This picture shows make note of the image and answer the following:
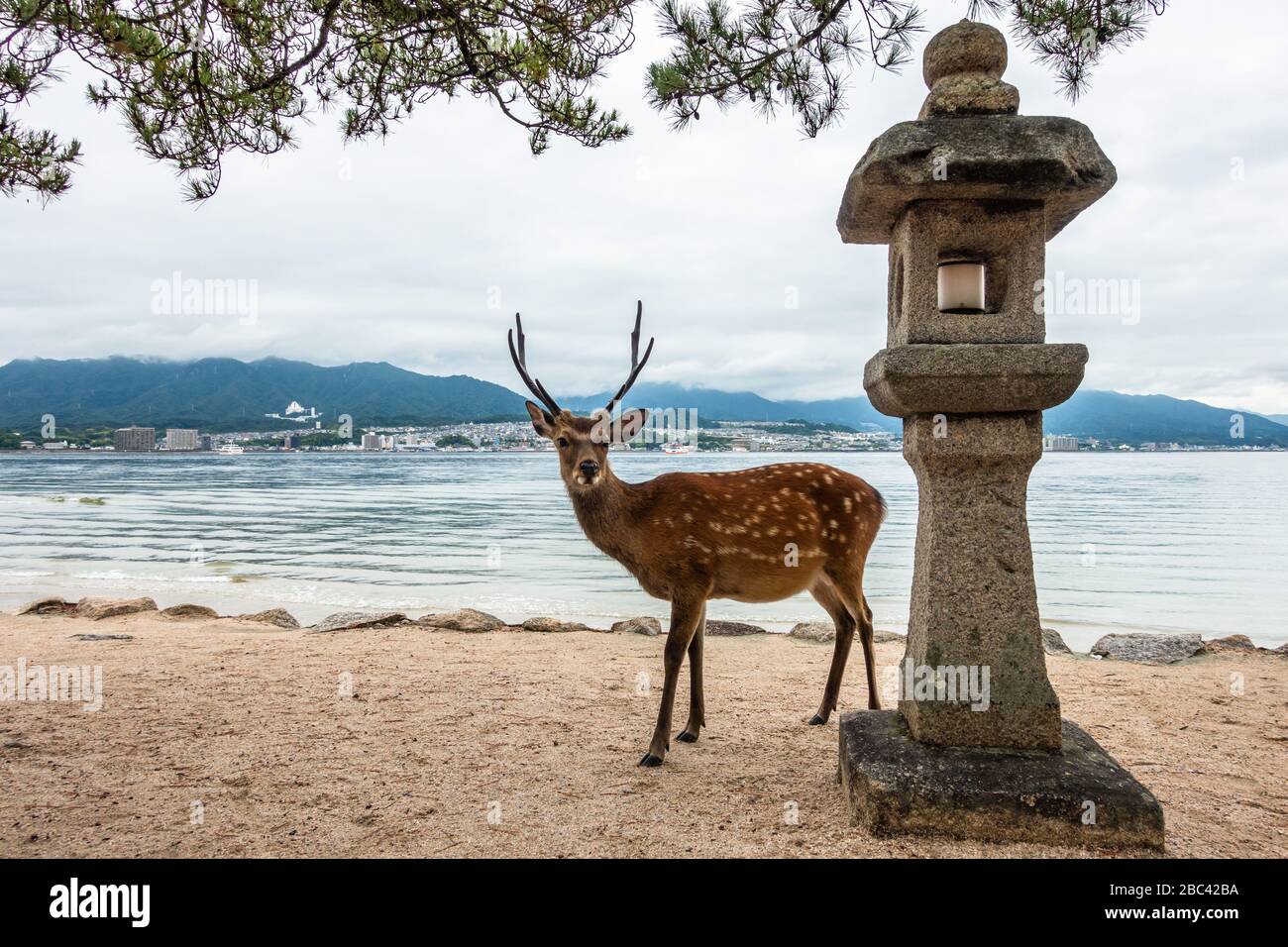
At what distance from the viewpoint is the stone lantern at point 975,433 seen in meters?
3.17

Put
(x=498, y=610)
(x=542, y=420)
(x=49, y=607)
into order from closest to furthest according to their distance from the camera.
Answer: (x=542, y=420), (x=49, y=607), (x=498, y=610)

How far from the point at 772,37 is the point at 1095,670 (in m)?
5.35

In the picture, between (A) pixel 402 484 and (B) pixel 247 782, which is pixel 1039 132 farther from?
(A) pixel 402 484

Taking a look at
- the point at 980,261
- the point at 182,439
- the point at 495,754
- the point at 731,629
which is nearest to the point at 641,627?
the point at 731,629

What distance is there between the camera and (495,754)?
4270 mm

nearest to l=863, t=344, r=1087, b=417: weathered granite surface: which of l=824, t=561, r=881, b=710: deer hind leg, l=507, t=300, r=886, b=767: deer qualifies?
l=507, t=300, r=886, b=767: deer

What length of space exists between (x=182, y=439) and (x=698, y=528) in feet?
320

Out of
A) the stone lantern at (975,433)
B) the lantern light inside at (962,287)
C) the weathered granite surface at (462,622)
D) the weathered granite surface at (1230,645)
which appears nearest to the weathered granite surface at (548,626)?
the weathered granite surface at (462,622)

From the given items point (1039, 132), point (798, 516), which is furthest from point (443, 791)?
point (1039, 132)

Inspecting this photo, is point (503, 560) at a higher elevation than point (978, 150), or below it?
below

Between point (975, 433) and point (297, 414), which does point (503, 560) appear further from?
point (297, 414)

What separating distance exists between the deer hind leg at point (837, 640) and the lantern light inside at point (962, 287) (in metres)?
1.96

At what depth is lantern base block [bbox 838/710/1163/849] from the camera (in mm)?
3043
